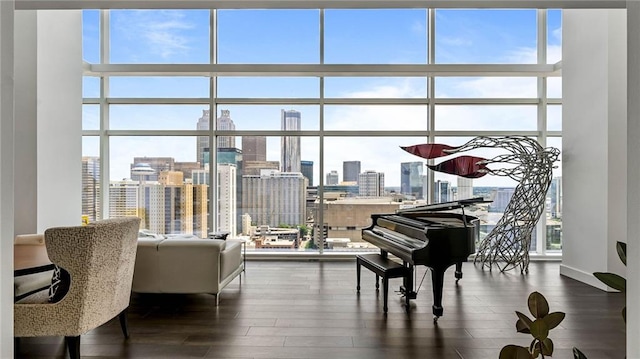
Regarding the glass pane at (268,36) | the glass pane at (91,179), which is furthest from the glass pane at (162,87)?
the glass pane at (91,179)

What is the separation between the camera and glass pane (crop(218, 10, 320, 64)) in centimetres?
663

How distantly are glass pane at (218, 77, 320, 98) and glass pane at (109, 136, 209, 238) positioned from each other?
1115 mm

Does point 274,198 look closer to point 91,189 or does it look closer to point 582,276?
point 91,189

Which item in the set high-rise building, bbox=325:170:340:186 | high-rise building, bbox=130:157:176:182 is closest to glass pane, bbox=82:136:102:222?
high-rise building, bbox=130:157:176:182

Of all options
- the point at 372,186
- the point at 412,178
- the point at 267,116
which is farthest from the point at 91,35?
the point at 412,178

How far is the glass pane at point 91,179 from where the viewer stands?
6.71m

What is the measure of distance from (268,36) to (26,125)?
3.91 m

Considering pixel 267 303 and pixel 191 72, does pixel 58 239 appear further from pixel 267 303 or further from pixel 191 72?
pixel 191 72

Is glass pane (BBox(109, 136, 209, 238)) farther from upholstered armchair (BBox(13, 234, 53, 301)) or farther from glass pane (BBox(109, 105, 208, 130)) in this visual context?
upholstered armchair (BBox(13, 234, 53, 301))

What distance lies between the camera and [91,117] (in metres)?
6.68

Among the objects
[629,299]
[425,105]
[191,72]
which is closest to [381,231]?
[425,105]

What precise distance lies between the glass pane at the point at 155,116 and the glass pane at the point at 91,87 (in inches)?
13.4

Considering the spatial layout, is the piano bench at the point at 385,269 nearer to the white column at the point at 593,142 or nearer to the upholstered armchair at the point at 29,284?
the white column at the point at 593,142

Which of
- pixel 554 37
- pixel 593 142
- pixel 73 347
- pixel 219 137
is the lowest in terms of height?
pixel 73 347
